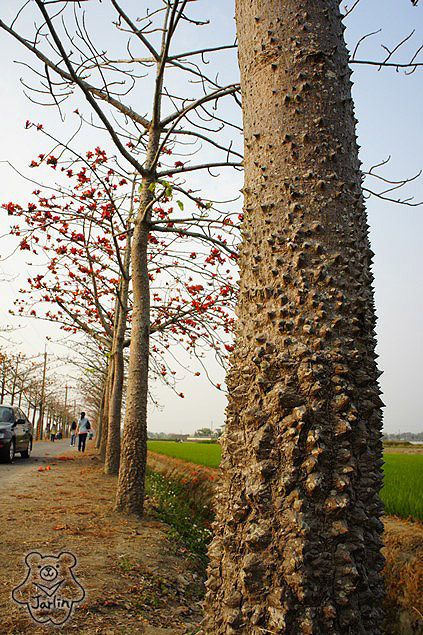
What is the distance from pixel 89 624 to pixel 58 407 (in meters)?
65.8

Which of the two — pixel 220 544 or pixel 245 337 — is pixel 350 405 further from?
pixel 220 544

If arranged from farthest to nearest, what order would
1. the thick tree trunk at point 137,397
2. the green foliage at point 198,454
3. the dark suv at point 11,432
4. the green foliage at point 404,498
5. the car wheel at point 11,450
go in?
the car wheel at point 11,450, the dark suv at point 11,432, the green foliage at point 198,454, the thick tree trunk at point 137,397, the green foliage at point 404,498

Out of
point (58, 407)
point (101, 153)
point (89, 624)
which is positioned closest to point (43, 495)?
point (89, 624)

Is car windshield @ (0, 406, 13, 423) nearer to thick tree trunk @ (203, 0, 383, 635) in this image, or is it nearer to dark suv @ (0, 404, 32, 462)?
dark suv @ (0, 404, 32, 462)

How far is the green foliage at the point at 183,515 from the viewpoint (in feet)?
18.6

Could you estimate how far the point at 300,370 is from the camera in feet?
5.12

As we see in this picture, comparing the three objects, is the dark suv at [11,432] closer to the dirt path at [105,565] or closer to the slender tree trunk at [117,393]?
the slender tree trunk at [117,393]

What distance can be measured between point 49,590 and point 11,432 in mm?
10954

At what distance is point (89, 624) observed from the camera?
9.44ft

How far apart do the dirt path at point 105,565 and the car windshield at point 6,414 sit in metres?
6.96

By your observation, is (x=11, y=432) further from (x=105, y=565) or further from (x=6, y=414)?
(x=105, y=565)

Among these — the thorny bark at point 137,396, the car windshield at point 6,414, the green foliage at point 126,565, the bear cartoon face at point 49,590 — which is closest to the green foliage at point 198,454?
the thorny bark at point 137,396

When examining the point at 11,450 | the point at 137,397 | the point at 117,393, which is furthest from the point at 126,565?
the point at 11,450

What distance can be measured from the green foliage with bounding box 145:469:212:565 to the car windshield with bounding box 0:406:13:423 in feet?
18.9
